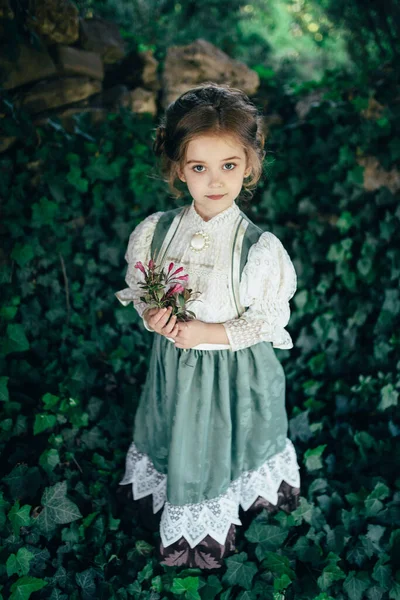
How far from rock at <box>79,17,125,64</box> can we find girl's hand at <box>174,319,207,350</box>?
2353mm

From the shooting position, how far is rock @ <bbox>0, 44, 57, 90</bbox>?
8.59 feet

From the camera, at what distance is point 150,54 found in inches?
124

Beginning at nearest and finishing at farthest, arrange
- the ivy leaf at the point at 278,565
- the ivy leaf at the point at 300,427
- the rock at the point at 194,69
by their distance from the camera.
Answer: the ivy leaf at the point at 278,565 → the ivy leaf at the point at 300,427 → the rock at the point at 194,69

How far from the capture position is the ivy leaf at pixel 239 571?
1.82m

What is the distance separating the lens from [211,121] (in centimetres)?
142

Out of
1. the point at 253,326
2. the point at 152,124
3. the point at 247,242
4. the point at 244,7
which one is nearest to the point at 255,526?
the point at 253,326

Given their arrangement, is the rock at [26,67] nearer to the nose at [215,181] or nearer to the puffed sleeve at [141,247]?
the puffed sleeve at [141,247]

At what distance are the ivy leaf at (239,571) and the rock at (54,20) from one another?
9.54 ft

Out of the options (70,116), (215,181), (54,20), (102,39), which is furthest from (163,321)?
(102,39)

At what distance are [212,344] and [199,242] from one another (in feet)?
1.14

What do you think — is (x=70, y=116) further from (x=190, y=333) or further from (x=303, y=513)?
(x=303, y=513)

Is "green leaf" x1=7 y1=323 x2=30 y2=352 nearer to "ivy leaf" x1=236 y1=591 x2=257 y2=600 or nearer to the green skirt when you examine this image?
the green skirt

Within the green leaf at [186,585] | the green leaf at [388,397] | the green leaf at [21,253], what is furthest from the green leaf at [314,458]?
the green leaf at [21,253]

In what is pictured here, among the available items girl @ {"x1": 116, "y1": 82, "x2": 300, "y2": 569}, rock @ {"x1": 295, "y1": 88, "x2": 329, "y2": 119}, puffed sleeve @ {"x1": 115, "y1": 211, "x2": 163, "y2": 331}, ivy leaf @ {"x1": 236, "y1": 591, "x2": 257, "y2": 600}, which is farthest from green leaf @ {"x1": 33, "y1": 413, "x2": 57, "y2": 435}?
rock @ {"x1": 295, "y1": 88, "x2": 329, "y2": 119}
